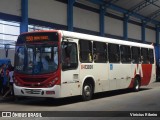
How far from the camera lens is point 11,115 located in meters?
11.3

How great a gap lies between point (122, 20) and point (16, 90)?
24981mm

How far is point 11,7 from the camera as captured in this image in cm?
2272

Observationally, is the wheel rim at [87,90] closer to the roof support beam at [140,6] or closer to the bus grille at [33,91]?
the bus grille at [33,91]

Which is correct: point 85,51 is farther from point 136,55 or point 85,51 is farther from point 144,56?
point 144,56

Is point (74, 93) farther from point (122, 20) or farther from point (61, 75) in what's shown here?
point (122, 20)

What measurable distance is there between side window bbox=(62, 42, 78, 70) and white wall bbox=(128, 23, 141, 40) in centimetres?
2571

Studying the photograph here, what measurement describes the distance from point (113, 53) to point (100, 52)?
1510mm

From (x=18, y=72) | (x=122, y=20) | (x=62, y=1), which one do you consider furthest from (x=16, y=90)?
(x=122, y=20)

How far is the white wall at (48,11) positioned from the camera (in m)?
24.7

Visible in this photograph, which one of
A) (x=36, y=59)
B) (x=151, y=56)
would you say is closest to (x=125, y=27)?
(x=151, y=56)

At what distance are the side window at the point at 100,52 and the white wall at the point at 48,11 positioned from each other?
27.3 feet

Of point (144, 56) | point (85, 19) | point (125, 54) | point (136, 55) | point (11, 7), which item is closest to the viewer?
point (125, 54)

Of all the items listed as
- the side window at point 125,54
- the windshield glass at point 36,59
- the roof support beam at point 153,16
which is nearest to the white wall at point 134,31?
the roof support beam at point 153,16

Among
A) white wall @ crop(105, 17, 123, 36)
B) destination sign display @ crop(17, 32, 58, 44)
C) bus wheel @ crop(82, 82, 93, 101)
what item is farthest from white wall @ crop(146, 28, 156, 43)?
destination sign display @ crop(17, 32, 58, 44)
